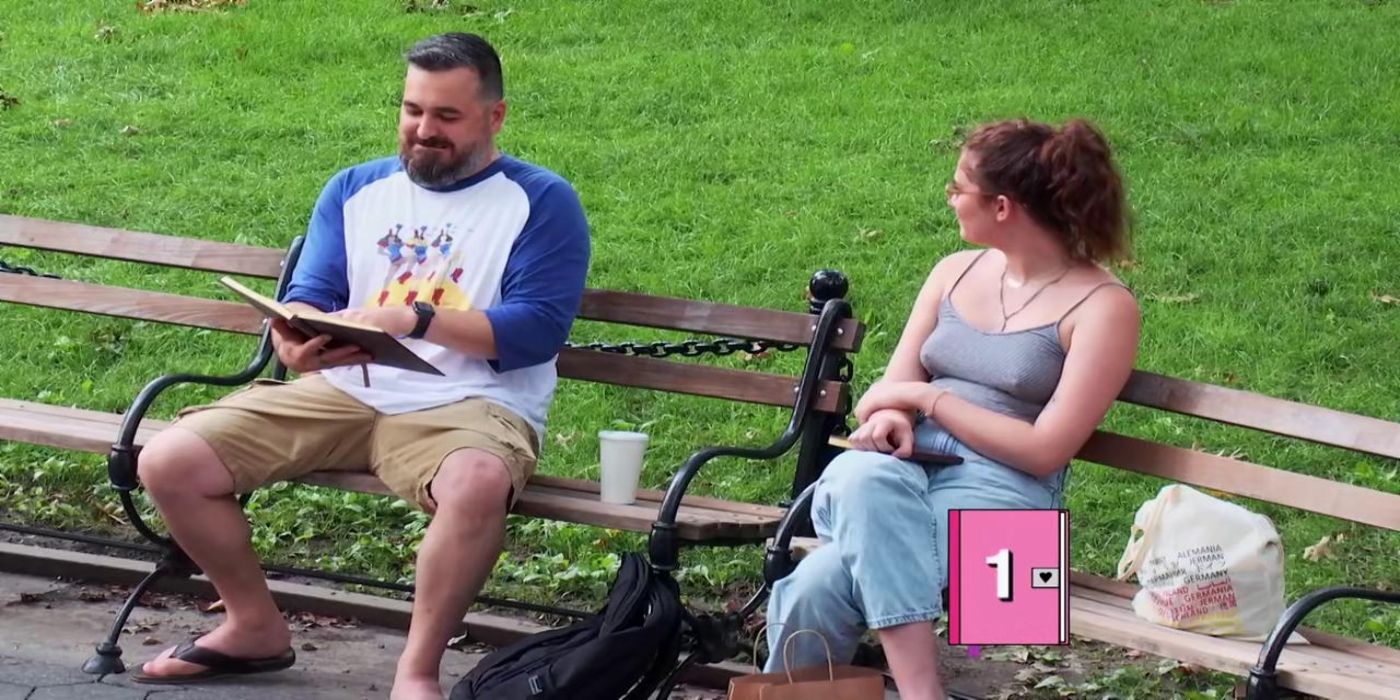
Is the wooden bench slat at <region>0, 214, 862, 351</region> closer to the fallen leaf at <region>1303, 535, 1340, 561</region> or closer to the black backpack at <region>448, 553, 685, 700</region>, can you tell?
the black backpack at <region>448, 553, 685, 700</region>

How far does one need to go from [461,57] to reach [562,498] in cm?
112

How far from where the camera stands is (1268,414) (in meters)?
4.05

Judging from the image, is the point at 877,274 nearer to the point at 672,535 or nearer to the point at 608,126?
the point at 608,126

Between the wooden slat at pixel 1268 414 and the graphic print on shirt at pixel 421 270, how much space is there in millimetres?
1614

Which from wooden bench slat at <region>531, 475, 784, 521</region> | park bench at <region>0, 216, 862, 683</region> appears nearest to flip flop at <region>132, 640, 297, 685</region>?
park bench at <region>0, 216, 862, 683</region>

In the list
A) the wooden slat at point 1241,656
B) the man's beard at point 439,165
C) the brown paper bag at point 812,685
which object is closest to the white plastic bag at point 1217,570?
the wooden slat at point 1241,656

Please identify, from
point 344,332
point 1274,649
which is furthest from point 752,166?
point 1274,649

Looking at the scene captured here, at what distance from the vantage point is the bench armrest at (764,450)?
423 cm

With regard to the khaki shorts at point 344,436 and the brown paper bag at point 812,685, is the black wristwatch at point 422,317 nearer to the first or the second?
the khaki shorts at point 344,436

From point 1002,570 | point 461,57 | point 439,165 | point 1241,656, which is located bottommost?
point 1241,656

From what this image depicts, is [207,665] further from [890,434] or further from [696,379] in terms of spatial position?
[890,434]

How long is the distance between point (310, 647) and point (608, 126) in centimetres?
484

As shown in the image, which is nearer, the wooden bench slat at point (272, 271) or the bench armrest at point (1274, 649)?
the bench armrest at point (1274, 649)

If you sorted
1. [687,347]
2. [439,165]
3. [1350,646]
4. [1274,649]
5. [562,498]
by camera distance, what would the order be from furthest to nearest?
[687,347] < [439,165] < [562,498] < [1350,646] < [1274,649]
